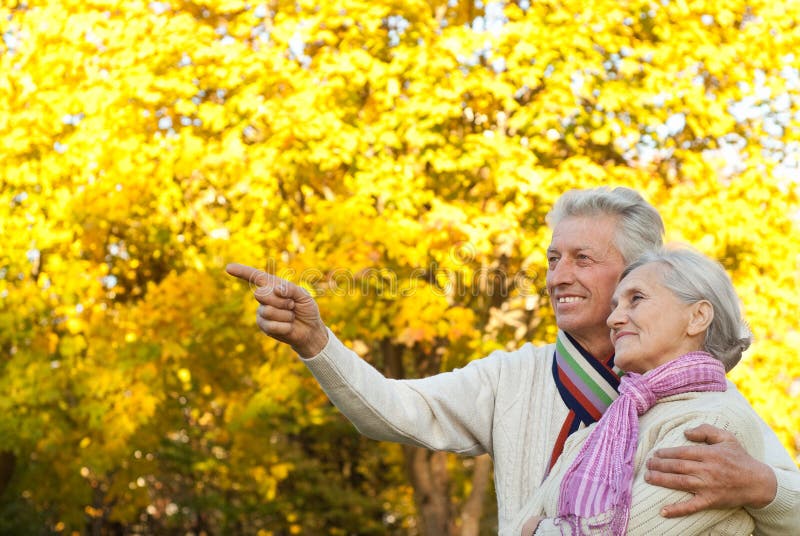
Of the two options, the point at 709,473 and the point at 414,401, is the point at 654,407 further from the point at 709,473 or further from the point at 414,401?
the point at 414,401

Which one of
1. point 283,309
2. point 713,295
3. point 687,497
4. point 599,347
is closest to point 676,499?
point 687,497

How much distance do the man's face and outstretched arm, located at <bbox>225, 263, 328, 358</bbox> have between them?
686 millimetres

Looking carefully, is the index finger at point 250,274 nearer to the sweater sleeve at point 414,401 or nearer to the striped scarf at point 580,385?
the sweater sleeve at point 414,401

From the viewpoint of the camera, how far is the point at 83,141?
8422 mm

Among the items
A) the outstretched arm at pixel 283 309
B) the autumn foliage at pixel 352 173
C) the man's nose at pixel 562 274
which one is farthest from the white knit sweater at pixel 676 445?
the autumn foliage at pixel 352 173

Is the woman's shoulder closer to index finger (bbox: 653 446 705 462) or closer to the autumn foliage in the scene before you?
index finger (bbox: 653 446 705 462)

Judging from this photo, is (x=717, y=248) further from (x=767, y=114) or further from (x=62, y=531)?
(x=62, y=531)

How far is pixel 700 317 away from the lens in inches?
91.4

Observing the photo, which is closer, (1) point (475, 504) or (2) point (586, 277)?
(2) point (586, 277)

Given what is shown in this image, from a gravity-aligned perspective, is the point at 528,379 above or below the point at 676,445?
below

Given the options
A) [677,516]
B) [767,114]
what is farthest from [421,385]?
[767,114]

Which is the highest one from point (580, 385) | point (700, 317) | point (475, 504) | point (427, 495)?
point (700, 317)

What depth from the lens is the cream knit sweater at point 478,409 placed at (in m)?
2.51

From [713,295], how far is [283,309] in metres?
0.98
